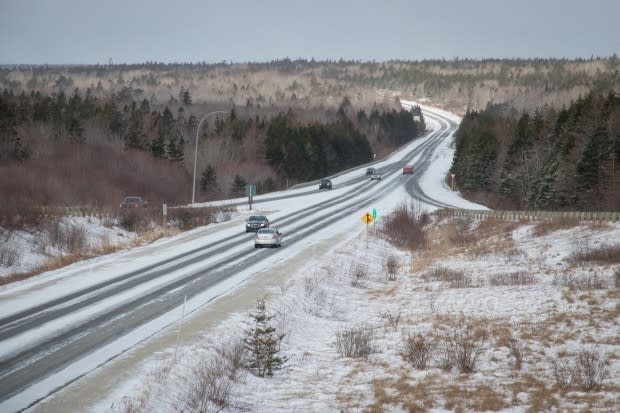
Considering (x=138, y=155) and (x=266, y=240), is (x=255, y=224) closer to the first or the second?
(x=266, y=240)

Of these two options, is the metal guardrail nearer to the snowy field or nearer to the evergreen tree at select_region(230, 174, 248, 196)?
the snowy field

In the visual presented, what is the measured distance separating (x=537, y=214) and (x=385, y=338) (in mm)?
29812

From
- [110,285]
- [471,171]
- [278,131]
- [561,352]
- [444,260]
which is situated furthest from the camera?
[278,131]

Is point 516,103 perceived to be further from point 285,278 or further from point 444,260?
point 285,278

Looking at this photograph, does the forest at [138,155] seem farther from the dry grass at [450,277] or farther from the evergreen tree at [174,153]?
the dry grass at [450,277]

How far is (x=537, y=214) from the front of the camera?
144ft

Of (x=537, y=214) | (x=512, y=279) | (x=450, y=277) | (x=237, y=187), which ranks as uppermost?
(x=537, y=214)

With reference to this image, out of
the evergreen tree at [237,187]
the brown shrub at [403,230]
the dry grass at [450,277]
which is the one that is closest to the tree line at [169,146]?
the evergreen tree at [237,187]

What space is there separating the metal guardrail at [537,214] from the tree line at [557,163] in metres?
9.86

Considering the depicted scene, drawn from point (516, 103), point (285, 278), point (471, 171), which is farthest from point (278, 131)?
point (516, 103)

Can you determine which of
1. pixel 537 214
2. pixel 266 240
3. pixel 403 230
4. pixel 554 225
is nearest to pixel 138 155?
pixel 403 230

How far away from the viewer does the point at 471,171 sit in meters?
82.3

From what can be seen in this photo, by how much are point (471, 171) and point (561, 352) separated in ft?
227

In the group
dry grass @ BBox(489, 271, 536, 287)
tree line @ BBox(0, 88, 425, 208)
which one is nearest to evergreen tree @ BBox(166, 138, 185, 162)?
tree line @ BBox(0, 88, 425, 208)
